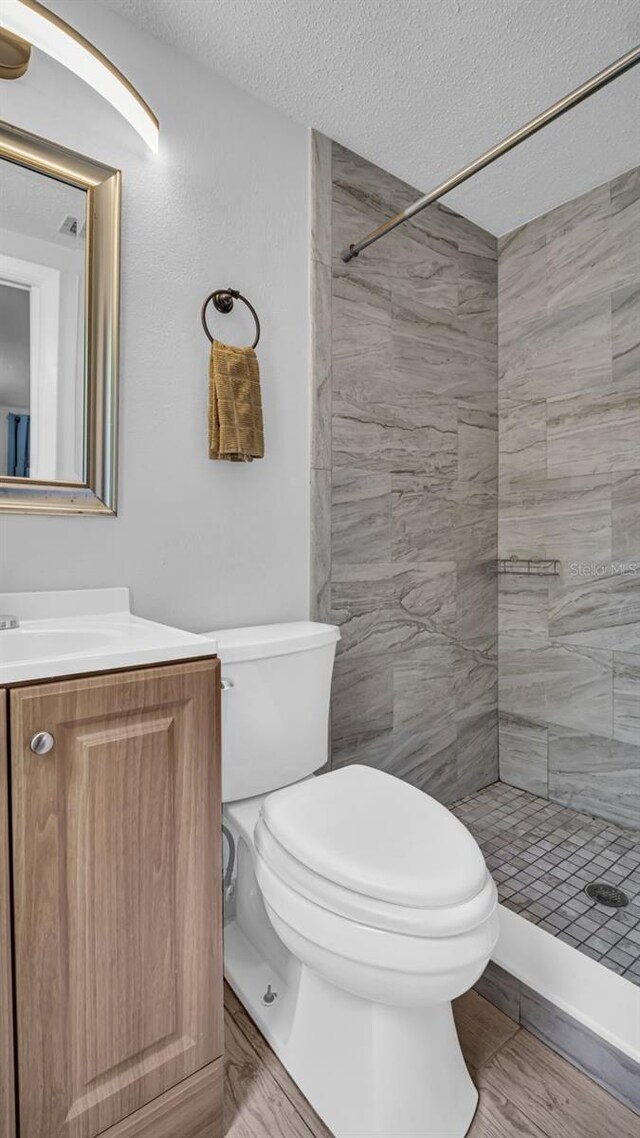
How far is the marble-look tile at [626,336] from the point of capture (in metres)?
2.02

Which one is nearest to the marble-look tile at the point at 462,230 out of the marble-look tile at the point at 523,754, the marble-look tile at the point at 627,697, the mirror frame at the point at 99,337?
the mirror frame at the point at 99,337

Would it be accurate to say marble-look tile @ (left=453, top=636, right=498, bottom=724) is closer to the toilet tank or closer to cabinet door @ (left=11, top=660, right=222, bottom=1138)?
the toilet tank

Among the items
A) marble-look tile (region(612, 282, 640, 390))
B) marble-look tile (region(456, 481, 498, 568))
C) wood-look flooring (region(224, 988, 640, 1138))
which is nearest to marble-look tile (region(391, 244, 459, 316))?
marble-look tile (region(612, 282, 640, 390))

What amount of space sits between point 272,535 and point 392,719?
811 millimetres

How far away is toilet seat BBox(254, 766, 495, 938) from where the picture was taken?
0.92 m

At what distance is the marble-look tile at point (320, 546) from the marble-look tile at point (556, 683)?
1.01 meters

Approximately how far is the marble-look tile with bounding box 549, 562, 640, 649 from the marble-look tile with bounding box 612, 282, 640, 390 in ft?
2.20

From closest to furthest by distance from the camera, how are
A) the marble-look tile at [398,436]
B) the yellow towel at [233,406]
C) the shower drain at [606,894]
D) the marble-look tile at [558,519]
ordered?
1. the yellow towel at [233,406]
2. the shower drain at [606,894]
3. the marble-look tile at [398,436]
4. the marble-look tile at [558,519]

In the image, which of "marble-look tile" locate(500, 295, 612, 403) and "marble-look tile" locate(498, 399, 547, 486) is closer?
"marble-look tile" locate(500, 295, 612, 403)

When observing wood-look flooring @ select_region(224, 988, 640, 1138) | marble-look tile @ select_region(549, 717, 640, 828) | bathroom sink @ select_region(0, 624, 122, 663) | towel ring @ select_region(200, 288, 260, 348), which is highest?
towel ring @ select_region(200, 288, 260, 348)

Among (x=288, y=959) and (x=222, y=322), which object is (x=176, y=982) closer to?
(x=288, y=959)

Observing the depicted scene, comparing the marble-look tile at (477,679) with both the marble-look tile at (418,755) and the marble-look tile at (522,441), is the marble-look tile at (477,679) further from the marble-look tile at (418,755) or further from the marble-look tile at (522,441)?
the marble-look tile at (522,441)

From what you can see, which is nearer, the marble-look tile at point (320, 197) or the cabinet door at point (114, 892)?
the cabinet door at point (114, 892)

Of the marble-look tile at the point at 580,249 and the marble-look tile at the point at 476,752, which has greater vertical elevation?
the marble-look tile at the point at 580,249
